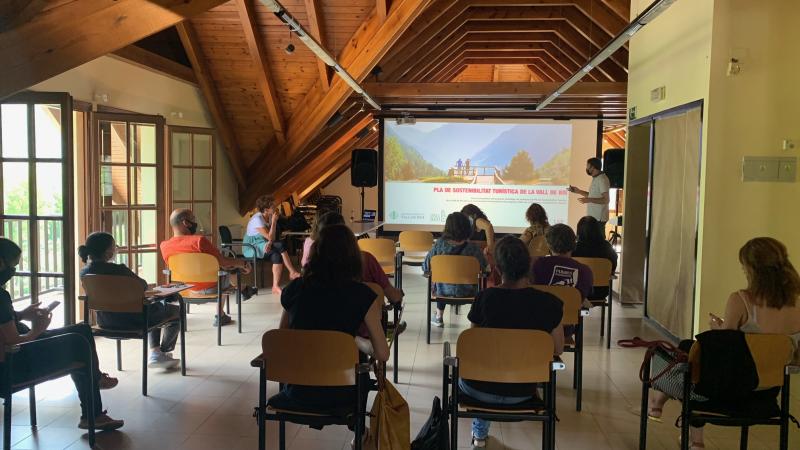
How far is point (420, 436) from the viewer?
9.18ft

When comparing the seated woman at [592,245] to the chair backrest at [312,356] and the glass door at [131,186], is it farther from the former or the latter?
the glass door at [131,186]

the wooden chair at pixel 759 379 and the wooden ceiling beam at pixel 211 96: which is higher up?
the wooden ceiling beam at pixel 211 96

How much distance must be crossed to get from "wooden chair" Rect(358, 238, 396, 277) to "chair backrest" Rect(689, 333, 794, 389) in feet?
13.7

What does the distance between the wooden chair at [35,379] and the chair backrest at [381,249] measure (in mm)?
3411

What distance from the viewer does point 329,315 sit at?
2617mm

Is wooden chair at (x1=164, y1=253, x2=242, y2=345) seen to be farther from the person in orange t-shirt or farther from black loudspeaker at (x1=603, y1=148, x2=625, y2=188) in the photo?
black loudspeaker at (x1=603, y1=148, x2=625, y2=188)

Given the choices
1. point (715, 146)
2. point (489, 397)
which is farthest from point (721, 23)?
point (489, 397)

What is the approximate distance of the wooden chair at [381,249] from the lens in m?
6.40

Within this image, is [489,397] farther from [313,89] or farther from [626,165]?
[313,89]

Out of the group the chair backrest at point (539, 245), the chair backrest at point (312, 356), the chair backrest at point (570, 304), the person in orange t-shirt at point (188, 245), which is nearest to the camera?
the chair backrest at point (312, 356)

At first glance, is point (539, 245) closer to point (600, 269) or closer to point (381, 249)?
point (600, 269)

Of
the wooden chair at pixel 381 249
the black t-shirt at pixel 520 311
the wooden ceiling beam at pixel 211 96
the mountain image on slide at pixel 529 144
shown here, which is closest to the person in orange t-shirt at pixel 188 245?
the wooden chair at pixel 381 249

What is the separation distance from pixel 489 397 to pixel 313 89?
20.3 feet

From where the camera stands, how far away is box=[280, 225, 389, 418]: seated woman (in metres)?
2.61
